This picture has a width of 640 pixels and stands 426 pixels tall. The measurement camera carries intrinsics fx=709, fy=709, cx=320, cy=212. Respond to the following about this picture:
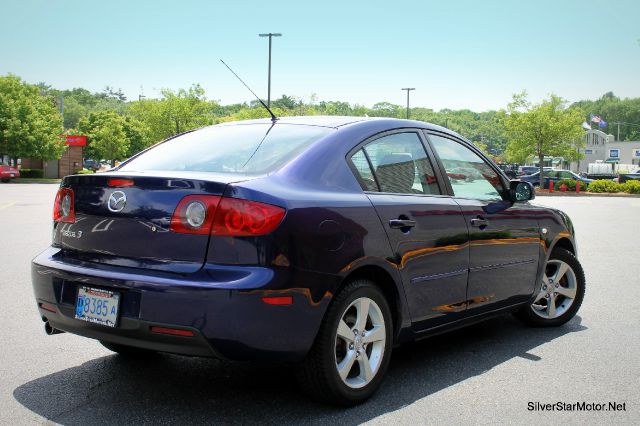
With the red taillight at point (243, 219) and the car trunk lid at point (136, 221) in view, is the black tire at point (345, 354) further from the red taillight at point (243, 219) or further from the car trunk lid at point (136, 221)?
the car trunk lid at point (136, 221)

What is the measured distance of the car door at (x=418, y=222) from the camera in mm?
4152

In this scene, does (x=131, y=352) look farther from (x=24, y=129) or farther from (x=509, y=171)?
(x=24, y=129)

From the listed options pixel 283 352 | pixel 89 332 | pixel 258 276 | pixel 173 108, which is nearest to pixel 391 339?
pixel 283 352

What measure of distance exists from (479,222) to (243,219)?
203cm

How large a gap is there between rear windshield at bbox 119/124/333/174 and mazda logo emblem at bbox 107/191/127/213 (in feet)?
1.59

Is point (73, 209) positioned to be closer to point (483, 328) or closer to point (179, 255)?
point (179, 255)

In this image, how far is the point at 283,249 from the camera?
3449 millimetres

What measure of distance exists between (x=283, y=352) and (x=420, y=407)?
36.9 inches

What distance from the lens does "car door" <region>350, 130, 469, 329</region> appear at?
13.6 ft

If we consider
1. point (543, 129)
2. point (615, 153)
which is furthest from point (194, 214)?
point (615, 153)

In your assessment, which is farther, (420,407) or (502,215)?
(502,215)

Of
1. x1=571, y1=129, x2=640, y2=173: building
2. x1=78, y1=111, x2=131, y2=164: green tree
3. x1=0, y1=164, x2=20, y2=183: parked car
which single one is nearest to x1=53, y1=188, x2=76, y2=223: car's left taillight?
x1=0, y1=164, x2=20, y2=183: parked car

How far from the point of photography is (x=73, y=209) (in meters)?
3.95

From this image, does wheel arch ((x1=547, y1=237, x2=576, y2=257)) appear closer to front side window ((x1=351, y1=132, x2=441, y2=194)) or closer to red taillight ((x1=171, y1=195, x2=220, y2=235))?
front side window ((x1=351, y1=132, x2=441, y2=194))
